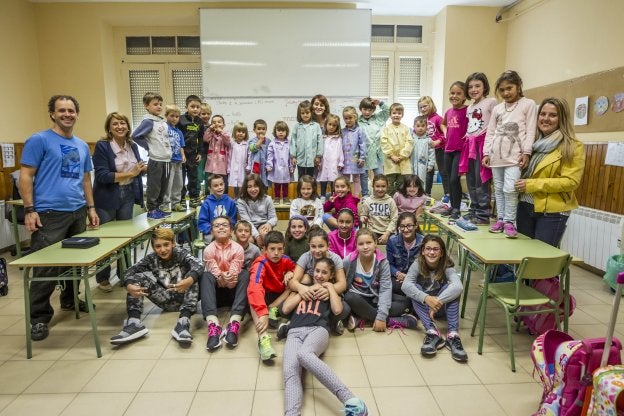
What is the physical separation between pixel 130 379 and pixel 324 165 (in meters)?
3.10

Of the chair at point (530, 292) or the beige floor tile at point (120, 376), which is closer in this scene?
the beige floor tile at point (120, 376)

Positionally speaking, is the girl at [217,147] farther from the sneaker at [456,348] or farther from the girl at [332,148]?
the sneaker at [456,348]

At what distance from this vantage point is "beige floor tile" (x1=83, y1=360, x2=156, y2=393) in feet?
7.39

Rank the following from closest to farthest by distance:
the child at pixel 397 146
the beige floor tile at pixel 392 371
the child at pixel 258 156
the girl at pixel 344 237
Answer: the beige floor tile at pixel 392 371, the girl at pixel 344 237, the child at pixel 397 146, the child at pixel 258 156

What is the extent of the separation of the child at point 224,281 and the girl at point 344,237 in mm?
764

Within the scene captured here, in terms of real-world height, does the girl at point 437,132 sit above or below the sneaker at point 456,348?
above

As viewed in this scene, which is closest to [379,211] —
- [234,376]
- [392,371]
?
[392,371]

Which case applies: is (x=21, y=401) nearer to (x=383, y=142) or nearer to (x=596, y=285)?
(x=383, y=142)

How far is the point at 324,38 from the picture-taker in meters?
6.18

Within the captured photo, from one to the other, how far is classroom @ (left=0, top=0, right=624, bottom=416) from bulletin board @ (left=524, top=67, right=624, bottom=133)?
17 millimetres

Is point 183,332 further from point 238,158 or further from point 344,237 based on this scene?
point 238,158

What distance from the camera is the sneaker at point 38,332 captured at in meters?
2.80

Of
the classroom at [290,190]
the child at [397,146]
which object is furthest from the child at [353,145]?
the classroom at [290,190]

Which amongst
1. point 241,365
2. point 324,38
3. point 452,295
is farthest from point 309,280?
point 324,38
